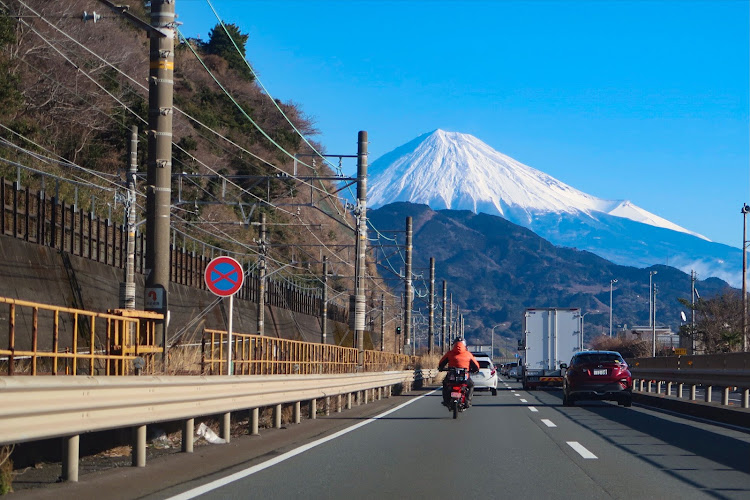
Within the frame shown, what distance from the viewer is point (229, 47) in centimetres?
9912

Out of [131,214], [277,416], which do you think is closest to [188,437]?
[277,416]

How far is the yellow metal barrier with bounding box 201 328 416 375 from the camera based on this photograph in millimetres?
16508

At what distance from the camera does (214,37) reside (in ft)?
333

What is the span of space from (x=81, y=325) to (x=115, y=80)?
94.0ft

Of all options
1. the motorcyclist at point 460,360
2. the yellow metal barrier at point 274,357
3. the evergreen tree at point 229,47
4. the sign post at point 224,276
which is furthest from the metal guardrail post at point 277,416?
the evergreen tree at point 229,47

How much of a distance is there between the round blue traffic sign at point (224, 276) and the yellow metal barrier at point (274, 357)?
74 centimetres

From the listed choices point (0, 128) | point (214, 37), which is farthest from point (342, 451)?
point (214, 37)

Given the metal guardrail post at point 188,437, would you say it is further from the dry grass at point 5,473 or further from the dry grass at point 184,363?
the dry grass at point 184,363

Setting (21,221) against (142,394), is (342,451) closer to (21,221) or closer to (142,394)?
(142,394)

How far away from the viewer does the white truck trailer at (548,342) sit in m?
42.5

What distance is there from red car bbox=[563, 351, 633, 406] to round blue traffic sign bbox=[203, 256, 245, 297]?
13054 millimetres

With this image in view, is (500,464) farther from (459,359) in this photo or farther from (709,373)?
(709,373)

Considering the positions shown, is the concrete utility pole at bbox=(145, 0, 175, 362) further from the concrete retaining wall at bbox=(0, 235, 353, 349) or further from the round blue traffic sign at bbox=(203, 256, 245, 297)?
the concrete retaining wall at bbox=(0, 235, 353, 349)

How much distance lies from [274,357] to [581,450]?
411 inches
